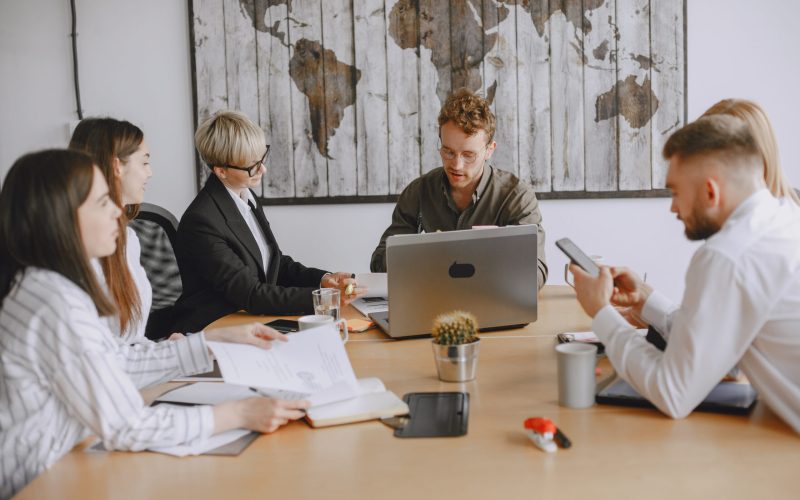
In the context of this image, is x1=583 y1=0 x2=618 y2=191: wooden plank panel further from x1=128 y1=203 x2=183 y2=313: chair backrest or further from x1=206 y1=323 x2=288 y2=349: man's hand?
x1=206 y1=323 x2=288 y2=349: man's hand

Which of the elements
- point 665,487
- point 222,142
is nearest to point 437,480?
point 665,487

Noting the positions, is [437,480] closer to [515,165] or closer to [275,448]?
[275,448]

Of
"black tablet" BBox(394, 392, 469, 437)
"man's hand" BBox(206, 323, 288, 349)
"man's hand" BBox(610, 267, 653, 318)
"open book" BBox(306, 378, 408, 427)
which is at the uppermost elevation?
"man's hand" BBox(610, 267, 653, 318)

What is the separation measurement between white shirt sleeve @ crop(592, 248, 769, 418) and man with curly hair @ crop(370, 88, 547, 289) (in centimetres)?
117

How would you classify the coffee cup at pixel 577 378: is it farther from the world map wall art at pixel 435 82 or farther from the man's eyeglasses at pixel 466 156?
the world map wall art at pixel 435 82

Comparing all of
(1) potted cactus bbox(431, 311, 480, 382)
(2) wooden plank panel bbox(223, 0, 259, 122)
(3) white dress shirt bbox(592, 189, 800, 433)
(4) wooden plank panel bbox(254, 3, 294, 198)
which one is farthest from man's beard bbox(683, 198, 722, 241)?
(2) wooden plank panel bbox(223, 0, 259, 122)

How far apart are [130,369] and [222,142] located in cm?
118

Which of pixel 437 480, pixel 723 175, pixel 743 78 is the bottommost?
pixel 437 480

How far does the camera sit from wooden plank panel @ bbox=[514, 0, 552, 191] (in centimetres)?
338

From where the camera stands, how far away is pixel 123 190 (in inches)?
85.9

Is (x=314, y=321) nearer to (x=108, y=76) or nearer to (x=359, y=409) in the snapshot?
(x=359, y=409)

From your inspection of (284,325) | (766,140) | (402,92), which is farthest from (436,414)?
(402,92)

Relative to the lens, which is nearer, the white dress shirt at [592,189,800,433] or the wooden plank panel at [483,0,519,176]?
the white dress shirt at [592,189,800,433]

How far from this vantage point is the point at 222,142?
8.49 feet
